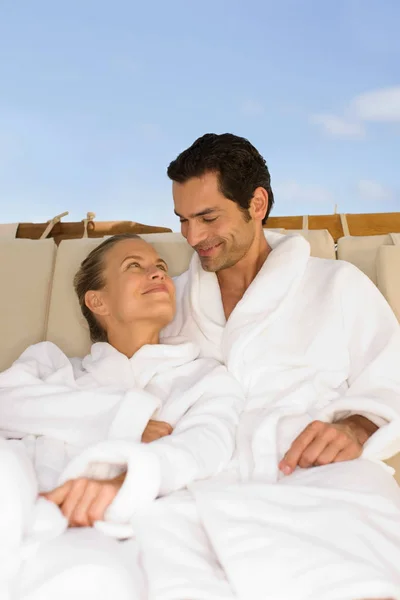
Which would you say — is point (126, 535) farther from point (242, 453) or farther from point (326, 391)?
point (326, 391)

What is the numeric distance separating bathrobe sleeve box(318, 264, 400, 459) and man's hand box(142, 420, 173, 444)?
364 mm

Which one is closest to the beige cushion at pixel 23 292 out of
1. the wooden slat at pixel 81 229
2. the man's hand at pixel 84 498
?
the wooden slat at pixel 81 229

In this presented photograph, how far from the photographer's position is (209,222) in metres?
2.03

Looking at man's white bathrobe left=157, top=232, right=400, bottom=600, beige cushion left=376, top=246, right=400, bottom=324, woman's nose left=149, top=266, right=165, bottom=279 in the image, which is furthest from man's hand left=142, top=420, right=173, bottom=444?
beige cushion left=376, top=246, right=400, bottom=324

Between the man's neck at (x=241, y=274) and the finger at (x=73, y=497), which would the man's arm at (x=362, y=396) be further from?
the finger at (x=73, y=497)

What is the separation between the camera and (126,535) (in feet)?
4.08

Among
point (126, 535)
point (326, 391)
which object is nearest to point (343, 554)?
point (126, 535)

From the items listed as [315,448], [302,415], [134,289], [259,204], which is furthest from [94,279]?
[315,448]

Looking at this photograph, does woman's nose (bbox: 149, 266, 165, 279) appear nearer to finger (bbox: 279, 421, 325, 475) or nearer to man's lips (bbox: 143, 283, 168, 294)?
man's lips (bbox: 143, 283, 168, 294)

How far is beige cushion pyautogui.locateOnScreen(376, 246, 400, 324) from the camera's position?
7.10ft

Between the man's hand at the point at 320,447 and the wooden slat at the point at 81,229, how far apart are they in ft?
4.48

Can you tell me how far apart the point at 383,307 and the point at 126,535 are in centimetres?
95

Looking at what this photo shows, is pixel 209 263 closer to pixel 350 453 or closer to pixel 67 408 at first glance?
pixel 67 408

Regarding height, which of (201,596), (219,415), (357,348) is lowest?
(201,596)
